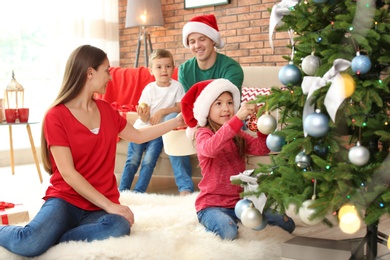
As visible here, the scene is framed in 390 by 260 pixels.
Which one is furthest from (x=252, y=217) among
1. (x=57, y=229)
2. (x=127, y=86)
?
(x=127, y=86)

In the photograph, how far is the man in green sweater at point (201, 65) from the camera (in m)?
3.49

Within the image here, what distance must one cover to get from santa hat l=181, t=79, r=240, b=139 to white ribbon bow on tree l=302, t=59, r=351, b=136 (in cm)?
76

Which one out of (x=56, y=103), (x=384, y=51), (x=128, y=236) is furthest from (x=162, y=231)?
(x=384, y=51)

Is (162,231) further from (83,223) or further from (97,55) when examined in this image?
(97,55)

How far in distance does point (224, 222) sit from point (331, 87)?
2.90 ft

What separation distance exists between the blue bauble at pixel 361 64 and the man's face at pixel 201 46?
1.91m

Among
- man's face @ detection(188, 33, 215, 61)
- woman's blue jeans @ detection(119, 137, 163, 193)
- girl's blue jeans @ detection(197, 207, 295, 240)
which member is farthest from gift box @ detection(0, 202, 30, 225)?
man's face @ detection(188, 33, 215, 61)

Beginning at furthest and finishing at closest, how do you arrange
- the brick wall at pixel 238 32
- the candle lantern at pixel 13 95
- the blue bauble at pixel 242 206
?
the brick wall at pixel 238 32 < the candle lantern at pixel 13 95 < the blue bauble at pixel 242 206

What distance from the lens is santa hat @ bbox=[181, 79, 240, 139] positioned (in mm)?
2477

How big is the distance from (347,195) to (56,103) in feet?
4.15

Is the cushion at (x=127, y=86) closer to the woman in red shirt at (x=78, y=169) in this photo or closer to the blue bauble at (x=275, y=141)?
the woman in red shirt at (x=78, y=169)

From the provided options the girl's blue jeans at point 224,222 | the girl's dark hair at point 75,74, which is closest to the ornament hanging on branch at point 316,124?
the girl's blue jeans at point 224,222

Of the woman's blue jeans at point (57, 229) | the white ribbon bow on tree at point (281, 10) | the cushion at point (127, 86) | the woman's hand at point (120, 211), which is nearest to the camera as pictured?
the white ribbon bow on tree at point (281, 10)

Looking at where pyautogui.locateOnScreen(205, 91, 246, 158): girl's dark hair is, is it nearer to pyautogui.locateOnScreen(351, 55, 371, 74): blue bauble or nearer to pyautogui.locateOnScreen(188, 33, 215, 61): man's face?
pyautogui.locateOnScreen(351, 55, 371, 74): blue bauble
